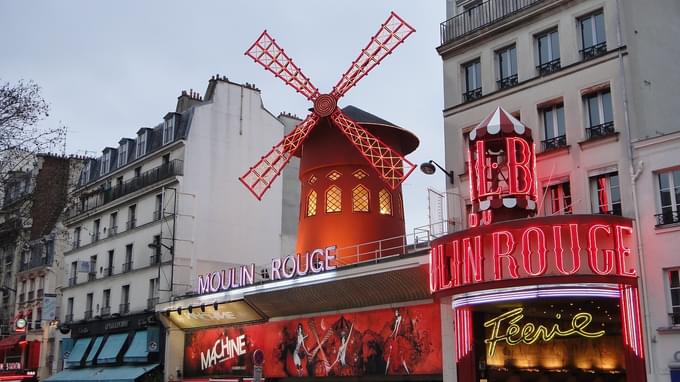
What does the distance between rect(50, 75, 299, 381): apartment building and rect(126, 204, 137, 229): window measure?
0.12 feet

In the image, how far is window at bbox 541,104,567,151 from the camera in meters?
13.8

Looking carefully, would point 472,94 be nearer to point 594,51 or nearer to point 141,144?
point 594,51

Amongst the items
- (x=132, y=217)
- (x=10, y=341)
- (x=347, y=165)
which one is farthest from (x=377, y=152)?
(x=10, y=341)

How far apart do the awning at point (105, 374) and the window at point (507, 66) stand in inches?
537

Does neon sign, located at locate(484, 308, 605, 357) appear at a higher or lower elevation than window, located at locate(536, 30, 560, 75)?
lower

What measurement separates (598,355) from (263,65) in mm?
11421

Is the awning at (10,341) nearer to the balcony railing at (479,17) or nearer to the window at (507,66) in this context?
the balcony railing at (479,17)

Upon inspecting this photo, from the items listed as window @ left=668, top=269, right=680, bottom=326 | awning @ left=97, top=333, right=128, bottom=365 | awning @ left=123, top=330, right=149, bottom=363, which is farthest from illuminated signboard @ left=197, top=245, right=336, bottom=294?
window @ left=668, top=269, right=680, bottom=326

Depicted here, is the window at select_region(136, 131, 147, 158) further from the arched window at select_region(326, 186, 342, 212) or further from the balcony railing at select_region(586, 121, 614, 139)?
the balcony railing at select_region(586, 121, 614, 139)

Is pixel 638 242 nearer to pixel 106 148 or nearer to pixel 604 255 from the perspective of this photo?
pixel 604 255

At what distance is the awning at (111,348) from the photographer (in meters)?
24.9

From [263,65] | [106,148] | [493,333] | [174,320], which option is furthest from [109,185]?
[493,333]

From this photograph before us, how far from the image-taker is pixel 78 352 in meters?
27.2

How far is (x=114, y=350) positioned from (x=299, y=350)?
9028mm
